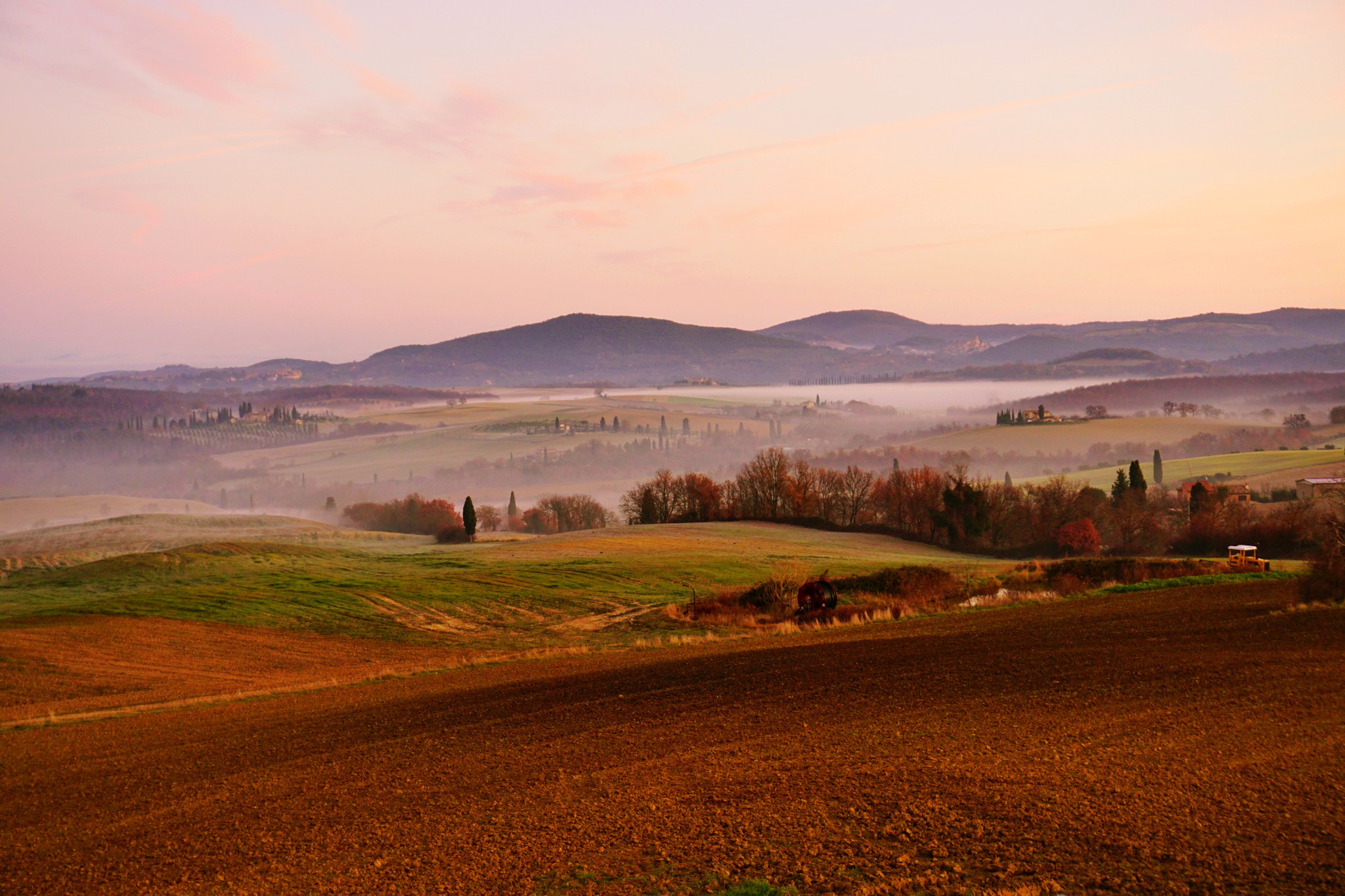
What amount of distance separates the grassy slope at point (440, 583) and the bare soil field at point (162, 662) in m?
2.48

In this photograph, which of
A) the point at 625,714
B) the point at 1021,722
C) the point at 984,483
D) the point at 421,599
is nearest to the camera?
the point at 1021,722

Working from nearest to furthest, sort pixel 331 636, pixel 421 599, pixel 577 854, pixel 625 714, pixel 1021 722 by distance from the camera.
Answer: pixel 577 854 → pixel 1021 722 → pixel 625 714 → pixel 331 636 → pixel 421 599

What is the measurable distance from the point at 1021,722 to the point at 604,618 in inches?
1194

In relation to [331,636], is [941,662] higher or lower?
higher

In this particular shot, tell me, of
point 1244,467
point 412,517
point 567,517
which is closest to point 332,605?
point 567,517

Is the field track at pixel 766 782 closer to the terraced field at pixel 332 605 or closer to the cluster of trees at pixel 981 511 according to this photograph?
the terraced field at pixel 332 605

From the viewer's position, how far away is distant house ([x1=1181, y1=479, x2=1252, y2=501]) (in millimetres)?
88188

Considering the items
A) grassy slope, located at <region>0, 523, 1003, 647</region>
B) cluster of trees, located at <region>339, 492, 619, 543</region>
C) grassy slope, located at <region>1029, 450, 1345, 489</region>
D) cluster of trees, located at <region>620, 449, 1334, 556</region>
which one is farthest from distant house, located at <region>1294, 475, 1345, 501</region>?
cluster of trees, located at <region>339, 492, 619, 543</region>

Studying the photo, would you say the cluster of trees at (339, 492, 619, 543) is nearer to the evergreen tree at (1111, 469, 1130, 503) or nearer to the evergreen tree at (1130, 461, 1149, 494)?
the evergreen tree at (1111, 469, 1130, 503)

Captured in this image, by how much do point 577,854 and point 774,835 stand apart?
7.41ft

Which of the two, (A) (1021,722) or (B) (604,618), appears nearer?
(A) (1021,722)

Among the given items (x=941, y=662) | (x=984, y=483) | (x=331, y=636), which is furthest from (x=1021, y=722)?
(x=984, y=483)

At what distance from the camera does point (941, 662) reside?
62.3ft

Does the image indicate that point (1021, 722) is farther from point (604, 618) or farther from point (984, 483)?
point (984, 483)
